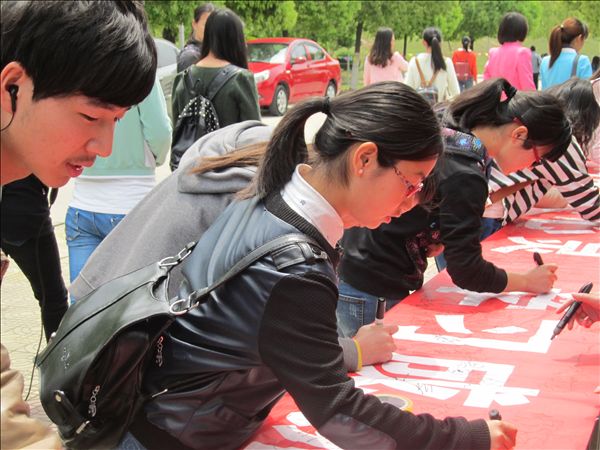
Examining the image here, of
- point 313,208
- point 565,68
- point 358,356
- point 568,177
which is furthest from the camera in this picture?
point 565,68

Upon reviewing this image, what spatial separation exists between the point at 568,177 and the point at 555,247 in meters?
0.36

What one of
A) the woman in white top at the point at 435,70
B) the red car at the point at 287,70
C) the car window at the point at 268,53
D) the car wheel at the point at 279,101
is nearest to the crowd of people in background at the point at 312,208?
the woman in white top at the point at 435,70

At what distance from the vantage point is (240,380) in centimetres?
148

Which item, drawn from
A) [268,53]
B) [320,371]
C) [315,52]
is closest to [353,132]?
[320,371]

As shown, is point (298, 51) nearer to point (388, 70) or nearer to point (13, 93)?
point (388, 70)

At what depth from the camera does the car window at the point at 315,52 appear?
1457 centimetres

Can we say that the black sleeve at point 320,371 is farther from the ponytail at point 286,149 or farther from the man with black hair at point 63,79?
the man with black hair at point 63,79

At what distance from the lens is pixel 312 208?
60.2 inches

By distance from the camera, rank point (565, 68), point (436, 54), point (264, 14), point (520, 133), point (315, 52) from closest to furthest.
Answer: point (520, 133)
point (565, 68)
point (436, 54)
point (315, 52)
point (264, 14)

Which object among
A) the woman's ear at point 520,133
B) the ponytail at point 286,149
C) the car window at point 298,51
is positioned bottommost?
the car window at point 298,51

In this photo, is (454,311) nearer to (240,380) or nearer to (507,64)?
(240,380)

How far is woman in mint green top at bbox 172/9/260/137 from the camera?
12.1 ft

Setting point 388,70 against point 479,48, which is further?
point 479,48

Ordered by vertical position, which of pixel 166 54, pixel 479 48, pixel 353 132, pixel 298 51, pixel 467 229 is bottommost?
pixel 479 48
